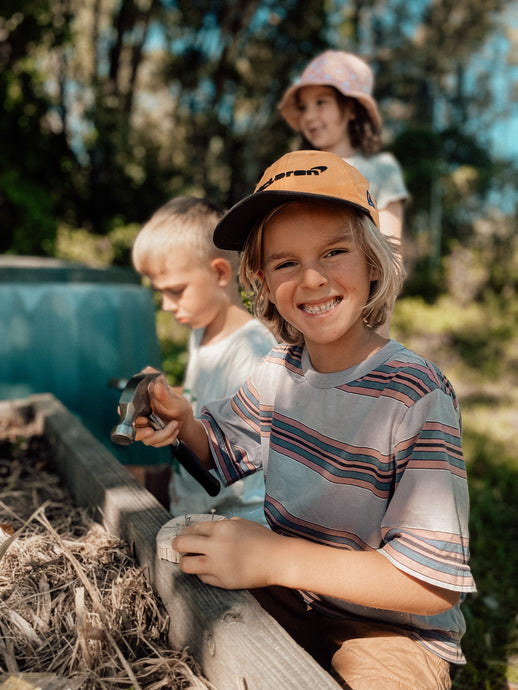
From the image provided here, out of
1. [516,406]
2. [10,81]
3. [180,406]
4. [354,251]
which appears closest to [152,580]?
[180,406]

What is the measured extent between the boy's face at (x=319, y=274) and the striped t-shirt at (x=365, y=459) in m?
0.09

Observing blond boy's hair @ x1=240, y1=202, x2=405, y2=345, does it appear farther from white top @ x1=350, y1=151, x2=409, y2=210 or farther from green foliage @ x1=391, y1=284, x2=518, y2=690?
green foliage @ x1=391, y1=284, x2=518, y2=690

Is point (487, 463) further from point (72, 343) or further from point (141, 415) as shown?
point (141, 415)

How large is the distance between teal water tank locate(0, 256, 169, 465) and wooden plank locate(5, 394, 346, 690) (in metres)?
1.26

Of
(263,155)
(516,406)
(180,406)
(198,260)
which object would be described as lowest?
(516,406)

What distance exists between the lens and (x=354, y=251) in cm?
112

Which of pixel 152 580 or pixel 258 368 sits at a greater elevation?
pixel 258 368

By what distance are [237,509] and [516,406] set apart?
3.76 m

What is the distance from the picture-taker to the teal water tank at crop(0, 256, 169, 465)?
2744mm

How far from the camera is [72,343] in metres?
2.83

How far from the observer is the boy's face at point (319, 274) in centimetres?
110

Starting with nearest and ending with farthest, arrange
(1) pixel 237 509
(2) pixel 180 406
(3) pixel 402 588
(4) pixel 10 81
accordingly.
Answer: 1. (3) pixel 402 588
2. (2) pixel 180 406
3. (1) pixel 237 509
4. (4) pixel 10 81

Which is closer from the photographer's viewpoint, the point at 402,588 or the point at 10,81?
the point at 402,588

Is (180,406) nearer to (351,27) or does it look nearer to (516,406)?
(516,406)
